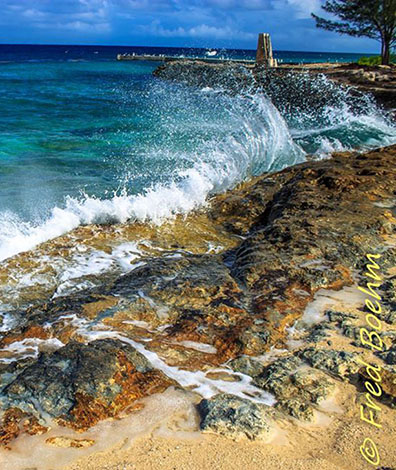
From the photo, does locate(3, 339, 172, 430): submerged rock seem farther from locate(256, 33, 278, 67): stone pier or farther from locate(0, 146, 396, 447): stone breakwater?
locate(256, 33, 278, 67): stone pier

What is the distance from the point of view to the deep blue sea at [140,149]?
6397 mm

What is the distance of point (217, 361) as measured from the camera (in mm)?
2906

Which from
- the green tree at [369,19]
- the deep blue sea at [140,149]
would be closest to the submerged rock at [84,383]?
the deep blue sea at [140,149]

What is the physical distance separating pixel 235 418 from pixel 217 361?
1.83 feet

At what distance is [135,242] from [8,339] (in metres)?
2.45

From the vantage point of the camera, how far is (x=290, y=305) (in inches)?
136

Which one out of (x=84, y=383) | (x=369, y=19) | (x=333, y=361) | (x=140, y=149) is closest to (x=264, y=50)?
(x=369, y=19)

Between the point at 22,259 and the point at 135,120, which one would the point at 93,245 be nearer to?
the point at 22,259

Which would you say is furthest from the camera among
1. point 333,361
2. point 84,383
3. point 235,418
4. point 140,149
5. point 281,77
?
point 281,77

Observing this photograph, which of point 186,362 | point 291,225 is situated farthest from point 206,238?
point 186,362

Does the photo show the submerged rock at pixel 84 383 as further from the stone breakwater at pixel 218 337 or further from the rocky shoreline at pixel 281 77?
the rocky shoreline at pixel 281 77

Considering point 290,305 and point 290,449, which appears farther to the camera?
point 290,305

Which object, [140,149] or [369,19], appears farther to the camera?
[369,19]

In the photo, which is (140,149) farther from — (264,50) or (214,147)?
(264,50)
